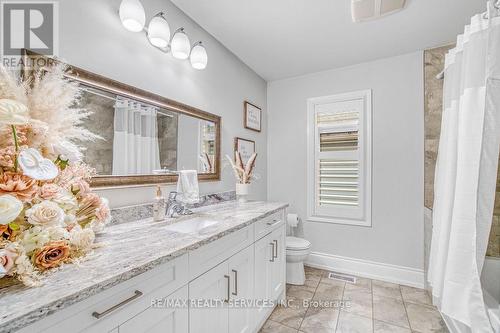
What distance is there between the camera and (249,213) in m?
1.67

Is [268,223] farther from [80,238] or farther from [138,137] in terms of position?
[80,238]

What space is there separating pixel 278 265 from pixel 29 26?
84.1 inches

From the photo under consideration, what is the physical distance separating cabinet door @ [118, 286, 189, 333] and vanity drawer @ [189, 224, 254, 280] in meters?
0.10

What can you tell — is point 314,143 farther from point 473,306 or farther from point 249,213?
point 473,306

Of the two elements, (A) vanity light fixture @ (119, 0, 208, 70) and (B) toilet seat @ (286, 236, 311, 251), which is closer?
(A) vanity light fixture @ (119, 0, 208, 70)

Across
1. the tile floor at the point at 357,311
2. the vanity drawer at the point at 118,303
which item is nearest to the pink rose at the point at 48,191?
the vanity drawer at the point at 118,303

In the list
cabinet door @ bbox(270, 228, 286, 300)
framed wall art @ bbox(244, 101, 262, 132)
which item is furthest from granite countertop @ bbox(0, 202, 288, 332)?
framed wall art @ bbox(244, 101, 262, 132)

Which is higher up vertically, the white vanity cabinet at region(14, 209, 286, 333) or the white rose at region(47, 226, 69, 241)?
the white rose at region(47, 226, 69, 241)

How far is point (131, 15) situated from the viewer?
4.21 ft

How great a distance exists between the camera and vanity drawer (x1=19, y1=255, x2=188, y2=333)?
604mm

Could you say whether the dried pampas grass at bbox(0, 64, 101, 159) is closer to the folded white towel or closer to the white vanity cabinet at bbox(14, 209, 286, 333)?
the white vanity cabinet at bbox(14, 209, 286, 333)

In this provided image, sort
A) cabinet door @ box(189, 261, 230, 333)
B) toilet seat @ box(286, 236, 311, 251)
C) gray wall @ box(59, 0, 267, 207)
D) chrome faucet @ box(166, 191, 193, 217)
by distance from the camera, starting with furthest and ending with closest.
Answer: toilet seat @ box(286, 236, 311, 251), chrome faucet @ box(166, 191, 193, 217), gray wall @ box(59, 0, 267, 207), cabinet door @ box(189, 261, 230, 333)

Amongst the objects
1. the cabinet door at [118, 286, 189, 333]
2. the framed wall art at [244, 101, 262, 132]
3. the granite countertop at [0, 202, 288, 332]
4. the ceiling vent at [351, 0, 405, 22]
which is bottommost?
the cabinet door at [118, 286, 189, 333]

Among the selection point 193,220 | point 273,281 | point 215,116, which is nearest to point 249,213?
point 193,220
